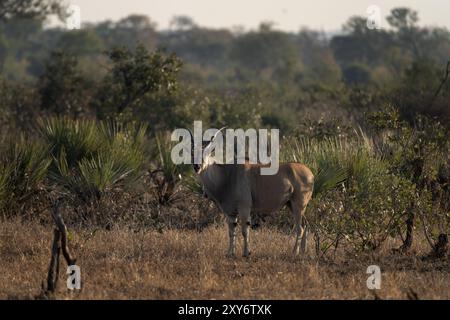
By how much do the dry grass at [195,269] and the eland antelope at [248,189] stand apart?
496 millimetres

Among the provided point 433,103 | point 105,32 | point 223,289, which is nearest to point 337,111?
Answer: point 433,103

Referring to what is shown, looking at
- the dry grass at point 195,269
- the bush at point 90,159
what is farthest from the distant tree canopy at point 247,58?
the dry grass at point 195,269

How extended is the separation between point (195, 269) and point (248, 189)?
4.90ft

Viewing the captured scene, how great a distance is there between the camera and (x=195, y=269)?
1030cm

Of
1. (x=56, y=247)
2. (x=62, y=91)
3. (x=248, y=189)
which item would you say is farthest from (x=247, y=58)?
(x=56, y=247)

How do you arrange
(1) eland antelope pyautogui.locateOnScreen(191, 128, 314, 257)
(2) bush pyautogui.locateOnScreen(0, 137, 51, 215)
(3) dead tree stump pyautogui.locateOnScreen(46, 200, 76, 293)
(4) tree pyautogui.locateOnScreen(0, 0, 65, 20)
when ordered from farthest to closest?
1. (4) tree pyautogui.locateOnScreen(0, 0, 65, 20)
2. (2) bush pyautogui.locateOnScreen(0, 137, 51, 215)
3. (1) eland antelope pyautogui.locateOnScreen(191, 128, 314, 257)
4. (3) dead tree stump pyautogui.locateOnScreen(46, 200, 76, 293)

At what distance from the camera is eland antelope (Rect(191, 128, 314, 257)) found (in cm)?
1129

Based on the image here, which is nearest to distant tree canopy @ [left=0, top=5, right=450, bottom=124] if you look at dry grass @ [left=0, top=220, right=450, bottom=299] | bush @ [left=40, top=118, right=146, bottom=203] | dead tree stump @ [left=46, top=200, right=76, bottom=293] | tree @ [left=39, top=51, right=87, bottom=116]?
tree @ [left=39, top=51, right=87, bottom=116]

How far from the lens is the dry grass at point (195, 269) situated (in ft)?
30.2

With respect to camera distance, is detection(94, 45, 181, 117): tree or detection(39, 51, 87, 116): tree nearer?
detection(94, 45, 181, 117): tree

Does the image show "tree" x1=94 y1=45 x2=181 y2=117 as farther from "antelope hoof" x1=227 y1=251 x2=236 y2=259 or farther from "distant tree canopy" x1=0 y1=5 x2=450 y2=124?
"antelope hoof" x1=227 y1=251 x2=236 y2=259

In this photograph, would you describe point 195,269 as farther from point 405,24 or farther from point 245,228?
point 405,24

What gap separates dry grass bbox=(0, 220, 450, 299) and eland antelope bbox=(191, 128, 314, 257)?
1.63 ft
